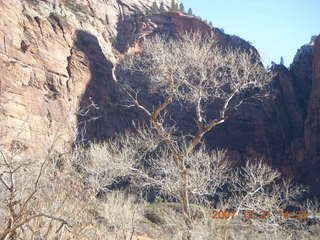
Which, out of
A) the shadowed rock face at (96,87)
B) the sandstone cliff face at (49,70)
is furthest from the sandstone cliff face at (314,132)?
the sandstone cliff face at (49,70)

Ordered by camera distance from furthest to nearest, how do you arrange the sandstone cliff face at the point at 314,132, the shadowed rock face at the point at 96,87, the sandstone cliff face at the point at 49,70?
the sandstone cliff face at the point at 314,132 < the shadowed rock face at the point at 96,87 < the sandstone cliff face at the point at 49,70

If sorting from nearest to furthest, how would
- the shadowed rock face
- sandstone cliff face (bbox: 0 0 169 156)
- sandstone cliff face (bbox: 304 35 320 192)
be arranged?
sandstone cliff face (bbox: 0 0 169 156), the shadowed rock face, sandstone cliff face (bbox: 304 35 320 192)

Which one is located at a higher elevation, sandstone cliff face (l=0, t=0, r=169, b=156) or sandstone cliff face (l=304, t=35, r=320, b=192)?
sandstone cliff face (l=0, t=0, r=169, b=156)

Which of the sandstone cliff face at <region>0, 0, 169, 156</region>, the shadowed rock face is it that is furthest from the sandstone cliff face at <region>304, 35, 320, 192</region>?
the sandstone cliff face at <region>0, 0, 169, 156</region>

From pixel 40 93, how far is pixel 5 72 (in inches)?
149

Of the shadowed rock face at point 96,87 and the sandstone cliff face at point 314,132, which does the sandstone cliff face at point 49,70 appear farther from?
the sandstone cliff face at point 314,132

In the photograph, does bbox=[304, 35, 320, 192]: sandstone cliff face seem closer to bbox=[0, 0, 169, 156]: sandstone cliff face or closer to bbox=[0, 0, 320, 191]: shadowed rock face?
bbox=[0, 0, 320, 191]: shadowed rock face

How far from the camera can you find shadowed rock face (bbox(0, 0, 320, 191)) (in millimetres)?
24938

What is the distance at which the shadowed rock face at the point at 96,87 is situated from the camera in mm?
24938

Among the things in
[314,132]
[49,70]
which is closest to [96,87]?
[49,70]

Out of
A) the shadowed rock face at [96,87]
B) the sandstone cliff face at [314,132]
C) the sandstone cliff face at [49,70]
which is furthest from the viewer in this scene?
the sandstone cliff face at [314,132]

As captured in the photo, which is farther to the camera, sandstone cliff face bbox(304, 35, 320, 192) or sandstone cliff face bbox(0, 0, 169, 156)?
sandstone cliff face bbox(304, 35, 320, 192)

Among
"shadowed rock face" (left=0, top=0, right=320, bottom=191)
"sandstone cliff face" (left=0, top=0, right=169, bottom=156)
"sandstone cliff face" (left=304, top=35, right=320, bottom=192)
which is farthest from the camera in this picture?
"sandstone cliff face" (left=304, top=35, right=320, bottom=192)

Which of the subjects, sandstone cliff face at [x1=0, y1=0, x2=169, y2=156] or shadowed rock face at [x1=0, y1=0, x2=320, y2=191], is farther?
shadowed rock face at [x1=0, y1=0, x2=320, y2=191]
